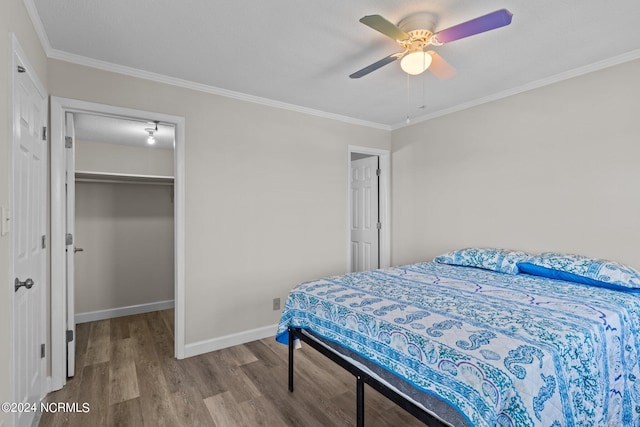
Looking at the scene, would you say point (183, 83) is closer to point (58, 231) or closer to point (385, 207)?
point (58, 231)

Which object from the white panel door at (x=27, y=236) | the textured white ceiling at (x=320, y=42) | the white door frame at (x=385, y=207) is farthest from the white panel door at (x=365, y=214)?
the white panel door at (x=27, y=236)

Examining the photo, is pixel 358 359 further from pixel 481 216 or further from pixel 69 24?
pixel 69 24

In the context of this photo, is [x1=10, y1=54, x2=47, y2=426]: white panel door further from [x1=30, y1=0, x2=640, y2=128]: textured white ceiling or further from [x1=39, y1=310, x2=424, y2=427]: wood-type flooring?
[x1=30, y1=0, x2=640, y2=128]: textured white ceiling

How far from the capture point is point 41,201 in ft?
7.16

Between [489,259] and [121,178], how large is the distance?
165 inches

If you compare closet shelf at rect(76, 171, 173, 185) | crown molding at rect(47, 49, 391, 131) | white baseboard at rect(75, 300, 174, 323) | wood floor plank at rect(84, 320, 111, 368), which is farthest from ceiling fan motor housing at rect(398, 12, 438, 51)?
white baseboard at rect(75, 300, 174, 323)

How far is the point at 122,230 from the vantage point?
408 cm

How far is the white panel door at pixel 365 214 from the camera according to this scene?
4492 millimetres

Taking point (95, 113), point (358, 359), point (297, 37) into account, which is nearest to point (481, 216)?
point (358, 359)

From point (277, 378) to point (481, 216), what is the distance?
8.48 ft

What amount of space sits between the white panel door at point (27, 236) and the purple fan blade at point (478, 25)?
226cm

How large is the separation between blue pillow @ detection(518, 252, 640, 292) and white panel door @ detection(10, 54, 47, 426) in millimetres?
3497

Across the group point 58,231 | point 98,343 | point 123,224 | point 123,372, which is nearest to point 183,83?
point 58,231

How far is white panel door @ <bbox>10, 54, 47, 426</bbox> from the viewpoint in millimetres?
1611
